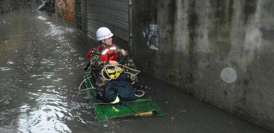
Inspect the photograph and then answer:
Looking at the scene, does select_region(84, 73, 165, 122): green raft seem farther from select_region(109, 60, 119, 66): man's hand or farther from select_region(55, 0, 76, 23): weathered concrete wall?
select_region(55, 0, 76, 23): weathered concrete wall

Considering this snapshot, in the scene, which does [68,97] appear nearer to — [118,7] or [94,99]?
[94,99]

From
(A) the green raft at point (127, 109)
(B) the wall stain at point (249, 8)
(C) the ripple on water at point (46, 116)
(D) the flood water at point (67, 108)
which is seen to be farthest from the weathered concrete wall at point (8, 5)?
(B) the wall stain at point (249, 8)

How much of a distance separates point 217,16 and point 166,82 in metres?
2.51

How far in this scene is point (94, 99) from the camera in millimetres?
6262

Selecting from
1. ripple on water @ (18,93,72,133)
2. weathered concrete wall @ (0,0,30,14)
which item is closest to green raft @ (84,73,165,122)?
ripple on water @ (18,93,72,133)

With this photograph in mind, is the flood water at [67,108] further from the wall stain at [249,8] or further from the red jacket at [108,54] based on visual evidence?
the wall stain at [249,8]

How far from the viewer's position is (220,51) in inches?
208

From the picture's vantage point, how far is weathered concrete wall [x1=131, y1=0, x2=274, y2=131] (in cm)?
450

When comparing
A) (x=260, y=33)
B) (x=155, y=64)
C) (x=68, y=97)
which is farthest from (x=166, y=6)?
(x=68, y=97)

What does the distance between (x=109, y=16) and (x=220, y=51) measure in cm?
654

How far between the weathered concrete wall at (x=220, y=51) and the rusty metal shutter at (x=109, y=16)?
1.90 m

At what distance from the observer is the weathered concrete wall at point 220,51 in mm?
4504

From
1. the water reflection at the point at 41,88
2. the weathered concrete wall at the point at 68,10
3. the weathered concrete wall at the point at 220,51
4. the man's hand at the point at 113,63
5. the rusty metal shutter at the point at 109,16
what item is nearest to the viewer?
the weathered concrete wall at the point at 220,51

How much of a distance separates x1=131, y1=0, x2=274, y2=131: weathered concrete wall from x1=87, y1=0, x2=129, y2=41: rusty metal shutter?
190 cm
